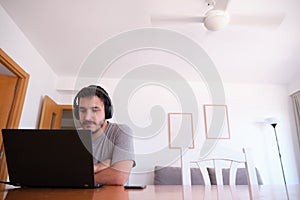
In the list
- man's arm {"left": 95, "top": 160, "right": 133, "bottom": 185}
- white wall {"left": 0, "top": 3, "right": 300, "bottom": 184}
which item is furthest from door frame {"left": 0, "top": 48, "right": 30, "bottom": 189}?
man's arm {"left": 95, "top": 160, "right": 133, "bottom": 185}

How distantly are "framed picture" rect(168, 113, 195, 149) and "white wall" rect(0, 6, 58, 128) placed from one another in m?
1.97

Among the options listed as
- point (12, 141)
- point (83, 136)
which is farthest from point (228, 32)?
point (12, 141)

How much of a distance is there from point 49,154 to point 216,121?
117 inches

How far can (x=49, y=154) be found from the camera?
0.79 m

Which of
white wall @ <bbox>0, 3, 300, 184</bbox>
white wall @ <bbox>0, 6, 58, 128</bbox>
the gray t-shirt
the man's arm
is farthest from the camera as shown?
white wall @ <bbox>0, 3, 300, 184</bbox>

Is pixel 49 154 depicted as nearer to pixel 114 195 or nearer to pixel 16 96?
pixel 114 195

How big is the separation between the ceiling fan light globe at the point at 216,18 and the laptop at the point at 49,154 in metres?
1.35

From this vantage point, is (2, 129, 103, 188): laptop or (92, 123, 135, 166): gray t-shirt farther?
(92, 123, 135, 166): gray t-shirt

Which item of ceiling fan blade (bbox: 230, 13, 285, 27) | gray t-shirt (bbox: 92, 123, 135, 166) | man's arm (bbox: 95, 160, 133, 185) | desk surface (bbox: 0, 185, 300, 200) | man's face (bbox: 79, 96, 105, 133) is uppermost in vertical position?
ceiling fan blade (bbox: 230, 13, 285, 27)

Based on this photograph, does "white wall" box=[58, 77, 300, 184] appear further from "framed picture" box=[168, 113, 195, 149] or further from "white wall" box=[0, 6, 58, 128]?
"white wall" box=[0, 6, 58, 128]

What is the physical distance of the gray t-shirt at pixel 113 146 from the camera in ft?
4.10

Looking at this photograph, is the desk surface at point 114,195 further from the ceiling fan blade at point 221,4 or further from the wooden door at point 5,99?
the wooden door at point 5,99

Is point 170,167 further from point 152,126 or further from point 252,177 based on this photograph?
point 252,177

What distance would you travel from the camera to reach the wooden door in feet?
6.73
